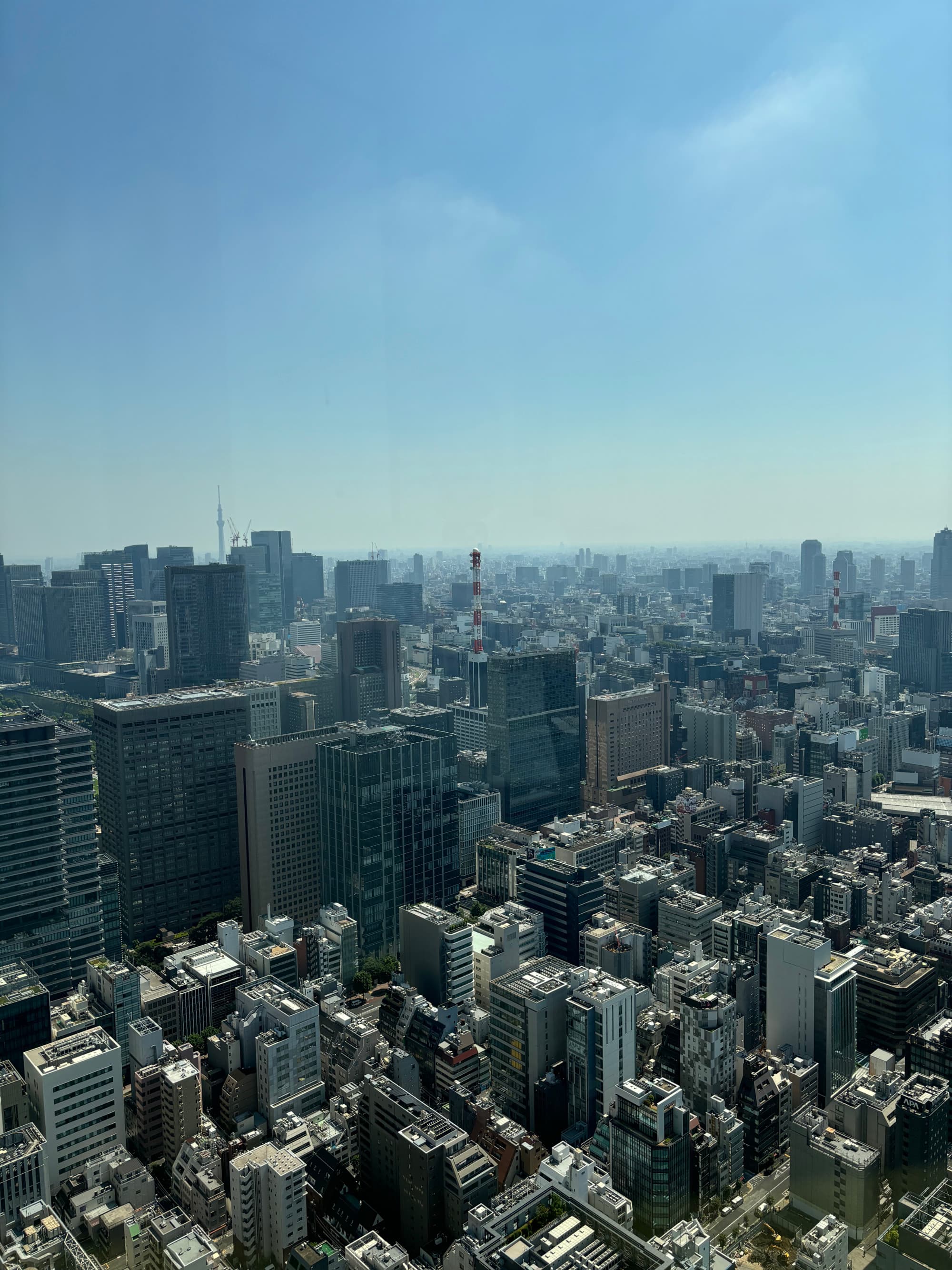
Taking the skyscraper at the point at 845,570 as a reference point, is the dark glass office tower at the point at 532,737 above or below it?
below

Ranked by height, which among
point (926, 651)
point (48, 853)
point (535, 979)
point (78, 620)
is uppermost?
point (78, 620)

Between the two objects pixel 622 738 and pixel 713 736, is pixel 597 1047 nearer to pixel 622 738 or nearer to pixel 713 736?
pixel 622 738

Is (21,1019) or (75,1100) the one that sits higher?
(21,1019)

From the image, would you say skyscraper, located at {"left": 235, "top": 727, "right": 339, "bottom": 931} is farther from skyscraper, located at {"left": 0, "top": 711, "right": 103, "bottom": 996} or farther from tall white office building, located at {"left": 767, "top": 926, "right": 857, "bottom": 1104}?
tall white office building, located at {"left": 767, "top": 926, "right": 857, "bottom": 1104}

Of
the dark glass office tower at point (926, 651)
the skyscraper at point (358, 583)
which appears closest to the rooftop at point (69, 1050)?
the skyscraper at point (358, 583)

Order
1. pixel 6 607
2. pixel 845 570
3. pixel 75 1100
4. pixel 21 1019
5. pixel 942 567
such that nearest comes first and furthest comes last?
pixel 75 1100
pixel 21 1019
pixel 6 607
pixel 942 567
pixel 845 570

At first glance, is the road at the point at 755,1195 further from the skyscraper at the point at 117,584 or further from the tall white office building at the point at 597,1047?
the skyscraper at the point at 117,584

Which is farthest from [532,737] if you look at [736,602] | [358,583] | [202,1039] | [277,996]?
[736,602]

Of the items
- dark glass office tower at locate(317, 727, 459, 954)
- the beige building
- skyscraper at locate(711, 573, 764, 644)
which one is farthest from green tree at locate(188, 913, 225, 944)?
skyscraper at locate(711, 573, 764, 644)
